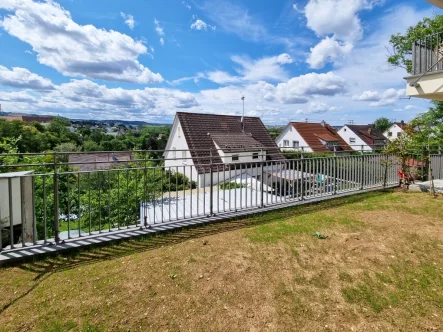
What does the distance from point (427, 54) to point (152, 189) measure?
28.3 feet

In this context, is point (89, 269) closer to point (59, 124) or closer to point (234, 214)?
point (234, 214)

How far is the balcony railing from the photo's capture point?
7.16 metres

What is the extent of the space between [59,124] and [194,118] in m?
43.6

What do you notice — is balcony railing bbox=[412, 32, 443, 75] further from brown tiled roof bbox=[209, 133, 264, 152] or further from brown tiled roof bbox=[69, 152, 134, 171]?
brown tiled roof bbox=[209, 133, 264, 152]

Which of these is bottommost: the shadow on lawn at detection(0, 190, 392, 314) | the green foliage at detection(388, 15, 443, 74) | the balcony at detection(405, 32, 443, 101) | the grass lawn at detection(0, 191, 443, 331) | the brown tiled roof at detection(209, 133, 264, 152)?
the grass lawn at detection(0, 191, 443, 331)

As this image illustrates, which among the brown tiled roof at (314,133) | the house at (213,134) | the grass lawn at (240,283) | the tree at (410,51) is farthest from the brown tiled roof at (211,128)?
the grass lawn at (240,283)

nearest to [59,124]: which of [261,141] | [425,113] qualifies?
[261,141]

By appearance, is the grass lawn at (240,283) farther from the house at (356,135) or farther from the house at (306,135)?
the house at (356,135)

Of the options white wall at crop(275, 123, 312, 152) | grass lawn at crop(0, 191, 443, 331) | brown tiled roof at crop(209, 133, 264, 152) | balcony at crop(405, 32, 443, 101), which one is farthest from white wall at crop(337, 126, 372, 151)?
grass lawn at crop(0, 191, 443, 331)

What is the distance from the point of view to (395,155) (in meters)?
6.98

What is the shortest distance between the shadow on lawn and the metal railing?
10.8 inches

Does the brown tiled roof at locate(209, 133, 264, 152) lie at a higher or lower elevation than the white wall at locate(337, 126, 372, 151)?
lower

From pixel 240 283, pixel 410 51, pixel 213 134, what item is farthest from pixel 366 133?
pixel 240 283

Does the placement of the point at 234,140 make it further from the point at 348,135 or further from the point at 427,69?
the point at 348,135
